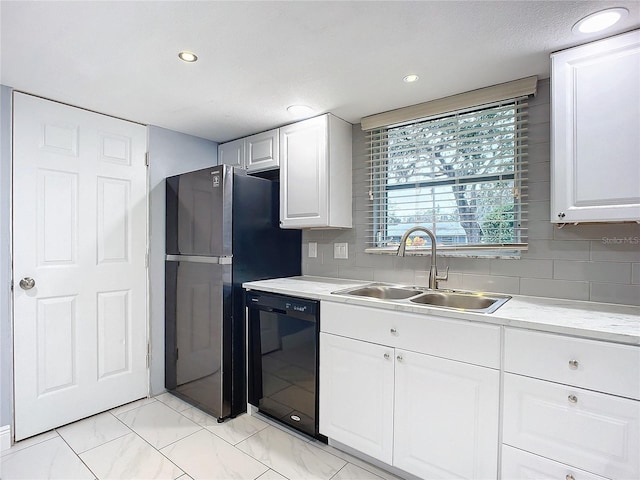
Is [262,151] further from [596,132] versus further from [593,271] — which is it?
[593,271]

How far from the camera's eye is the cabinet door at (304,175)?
2453mm

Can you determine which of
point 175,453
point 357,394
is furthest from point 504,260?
point 175,453

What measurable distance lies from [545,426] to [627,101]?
4.60 ft

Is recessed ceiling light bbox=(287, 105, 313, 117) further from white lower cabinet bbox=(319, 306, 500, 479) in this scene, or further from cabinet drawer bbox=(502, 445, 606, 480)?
cabinet drawer bbox=(502, 445, 606, 480)

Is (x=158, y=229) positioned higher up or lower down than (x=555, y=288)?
higher up

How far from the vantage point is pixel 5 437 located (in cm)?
200

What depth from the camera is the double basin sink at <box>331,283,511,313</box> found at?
6.34 feet

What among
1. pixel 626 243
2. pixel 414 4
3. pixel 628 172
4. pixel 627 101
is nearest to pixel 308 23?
pixel 414 4

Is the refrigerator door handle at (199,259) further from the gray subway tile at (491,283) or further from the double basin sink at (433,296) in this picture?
the gray subway tile at (491,283)

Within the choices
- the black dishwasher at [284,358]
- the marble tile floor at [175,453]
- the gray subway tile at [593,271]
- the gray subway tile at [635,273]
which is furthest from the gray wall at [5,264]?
the gray subway tile at [635,273]

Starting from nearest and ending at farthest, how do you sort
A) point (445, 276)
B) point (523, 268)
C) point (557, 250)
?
point (557, 250)
point (523, 268)
point (445, 276)

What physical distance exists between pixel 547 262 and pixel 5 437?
10.8 ft

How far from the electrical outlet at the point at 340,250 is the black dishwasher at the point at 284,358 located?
2.33 ft

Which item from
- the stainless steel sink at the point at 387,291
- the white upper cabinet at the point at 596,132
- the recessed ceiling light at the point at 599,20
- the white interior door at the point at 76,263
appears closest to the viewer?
the recessed ceiling light at the point at 599,20
